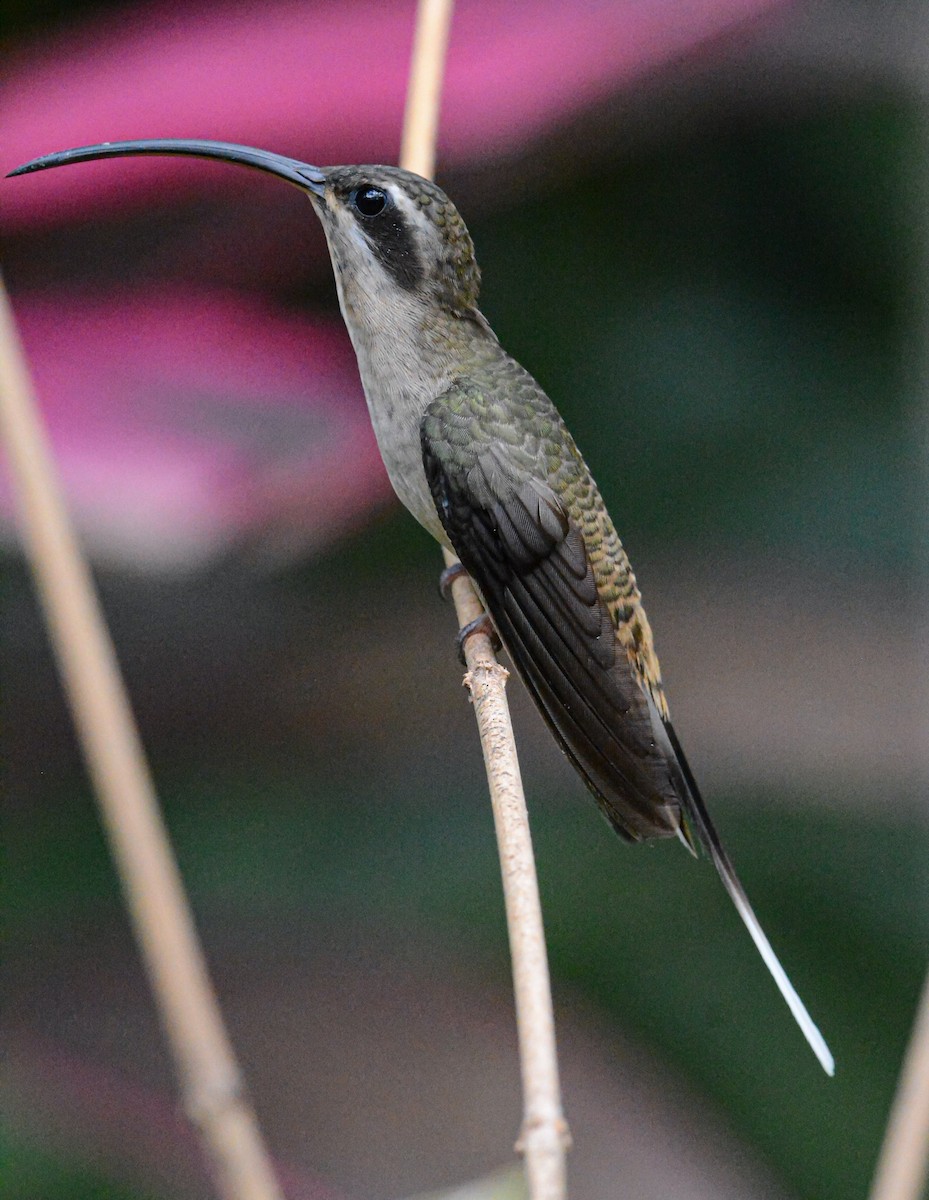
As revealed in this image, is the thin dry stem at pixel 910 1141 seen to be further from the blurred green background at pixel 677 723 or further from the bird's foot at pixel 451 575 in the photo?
the blurred green background at pixel 677 723

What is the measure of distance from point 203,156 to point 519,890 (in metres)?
0.62

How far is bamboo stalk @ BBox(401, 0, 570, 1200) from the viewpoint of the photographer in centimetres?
44

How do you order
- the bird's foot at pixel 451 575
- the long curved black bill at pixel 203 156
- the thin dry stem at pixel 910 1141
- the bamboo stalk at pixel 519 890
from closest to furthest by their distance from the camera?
the bamboo stalk at pixel 519 890, the thin dry stem at pixel 910 1141, the long curved black bill at pixel 203 156, the bird's foot at pixel 451 575

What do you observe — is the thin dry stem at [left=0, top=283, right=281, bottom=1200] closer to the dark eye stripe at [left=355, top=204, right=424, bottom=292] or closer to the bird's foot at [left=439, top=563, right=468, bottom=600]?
the dark eye stripe at [left=355, top=204, right=424, bottom=292]

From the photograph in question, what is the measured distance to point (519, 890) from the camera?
564mm

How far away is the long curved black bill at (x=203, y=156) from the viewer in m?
0.87

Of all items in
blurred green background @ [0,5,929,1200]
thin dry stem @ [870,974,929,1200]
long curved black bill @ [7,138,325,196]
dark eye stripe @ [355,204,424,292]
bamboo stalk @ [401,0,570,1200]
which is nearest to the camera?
bamboo stalk @ [401,0,570,1200]

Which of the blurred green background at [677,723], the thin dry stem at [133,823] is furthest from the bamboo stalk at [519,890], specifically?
the blurred green background at [677,723]

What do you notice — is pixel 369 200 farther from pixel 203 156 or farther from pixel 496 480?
pixel 496 480

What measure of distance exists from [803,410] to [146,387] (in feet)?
4.27

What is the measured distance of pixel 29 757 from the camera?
74.0 inches

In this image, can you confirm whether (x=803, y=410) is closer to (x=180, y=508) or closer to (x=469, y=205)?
(x=469, y=205)

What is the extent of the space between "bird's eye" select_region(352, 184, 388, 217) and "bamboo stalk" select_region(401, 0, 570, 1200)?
49mm

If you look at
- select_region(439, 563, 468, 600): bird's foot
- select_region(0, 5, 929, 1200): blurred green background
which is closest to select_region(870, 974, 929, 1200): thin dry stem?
select_region(439, 563, 468, 600): bird's foot
